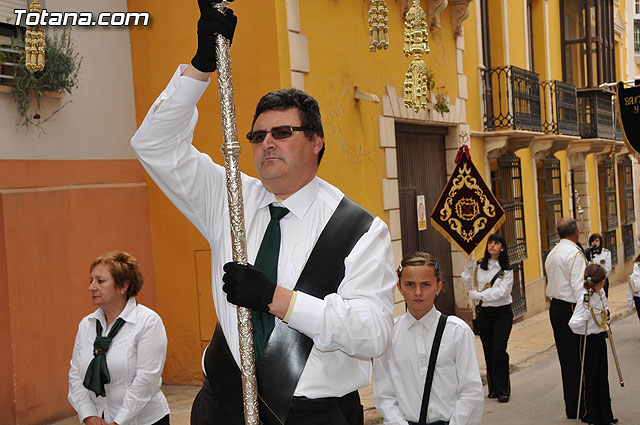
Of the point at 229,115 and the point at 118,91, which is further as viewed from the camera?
the point at 118,91

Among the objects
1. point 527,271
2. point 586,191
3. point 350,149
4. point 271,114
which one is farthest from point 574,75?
point 271,114

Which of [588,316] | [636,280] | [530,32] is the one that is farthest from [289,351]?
[530,32]

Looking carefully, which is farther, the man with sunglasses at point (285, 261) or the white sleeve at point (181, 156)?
the white sleeve at point (181, 156)

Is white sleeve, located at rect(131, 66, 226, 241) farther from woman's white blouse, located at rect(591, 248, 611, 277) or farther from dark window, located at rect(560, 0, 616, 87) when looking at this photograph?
dark window, located at rect(560, 0, 616, 87)

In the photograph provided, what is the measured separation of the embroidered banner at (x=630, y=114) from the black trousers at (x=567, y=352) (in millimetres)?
2235

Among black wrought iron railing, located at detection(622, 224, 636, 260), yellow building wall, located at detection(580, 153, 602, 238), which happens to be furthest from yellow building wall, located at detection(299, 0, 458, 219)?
black wrought iron railing, located at detection(622, 224, 636, 260)

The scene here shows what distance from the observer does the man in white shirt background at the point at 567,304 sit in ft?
27.2

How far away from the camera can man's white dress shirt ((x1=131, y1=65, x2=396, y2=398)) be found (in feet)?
8.52

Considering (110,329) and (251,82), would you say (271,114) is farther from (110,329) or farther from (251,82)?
(251,82)

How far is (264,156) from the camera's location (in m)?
2.89

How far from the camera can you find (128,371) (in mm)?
4789

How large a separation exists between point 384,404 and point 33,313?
4.36m

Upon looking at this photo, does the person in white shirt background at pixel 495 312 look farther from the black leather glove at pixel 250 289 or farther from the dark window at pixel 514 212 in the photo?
the black leather glove at pixel 250 289

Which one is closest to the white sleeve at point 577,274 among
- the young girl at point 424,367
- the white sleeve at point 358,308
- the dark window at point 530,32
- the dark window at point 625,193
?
the young girl at point 424,367
